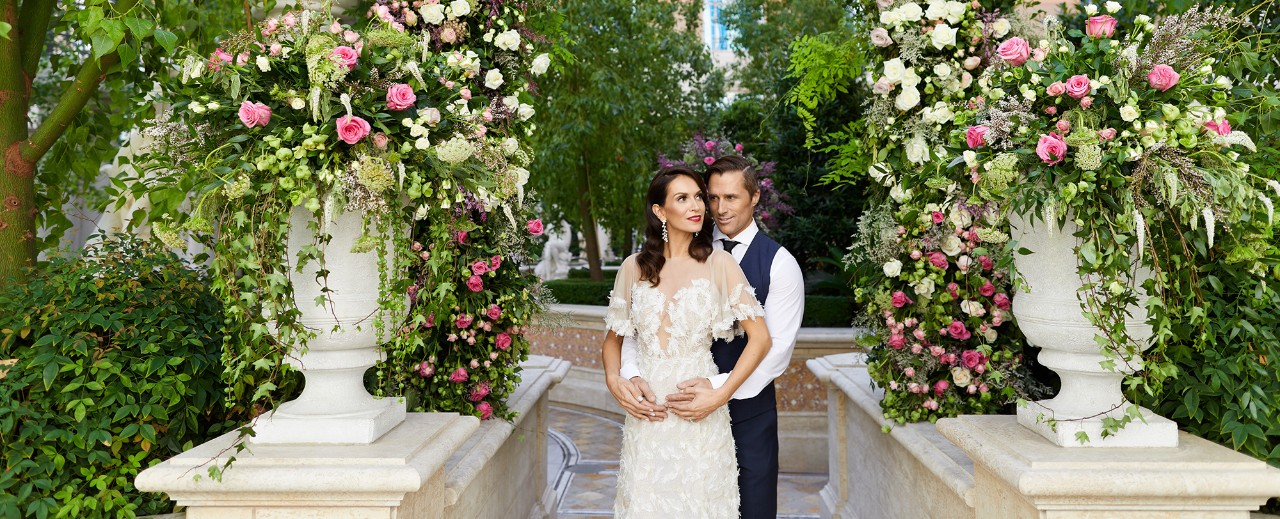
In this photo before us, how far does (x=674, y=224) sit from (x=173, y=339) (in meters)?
1.77

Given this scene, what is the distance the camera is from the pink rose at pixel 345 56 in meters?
2.09

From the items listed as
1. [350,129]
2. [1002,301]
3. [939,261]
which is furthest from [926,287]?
[350,129]

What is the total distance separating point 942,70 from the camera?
9.76 feet

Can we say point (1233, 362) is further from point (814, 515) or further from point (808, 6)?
point (808, 6)

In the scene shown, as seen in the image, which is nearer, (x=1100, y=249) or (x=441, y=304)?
(x=1100, y=249)

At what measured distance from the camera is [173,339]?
2.70 m

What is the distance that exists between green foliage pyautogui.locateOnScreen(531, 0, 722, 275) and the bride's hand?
6.84m

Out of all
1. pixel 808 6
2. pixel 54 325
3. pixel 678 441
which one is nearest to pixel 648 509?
pixel 678 441

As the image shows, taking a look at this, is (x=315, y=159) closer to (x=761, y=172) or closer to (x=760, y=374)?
(x=760, y=374)

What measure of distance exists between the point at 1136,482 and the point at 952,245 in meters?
1.13

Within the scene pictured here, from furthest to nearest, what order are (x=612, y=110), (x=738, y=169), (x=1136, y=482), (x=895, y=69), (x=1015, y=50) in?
(x=612, y=110), (x=738, y=169), (x=895, y=69), (x=1015, y=50), (x=1136, y=482)

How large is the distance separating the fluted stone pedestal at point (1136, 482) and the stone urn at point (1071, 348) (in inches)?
2.2

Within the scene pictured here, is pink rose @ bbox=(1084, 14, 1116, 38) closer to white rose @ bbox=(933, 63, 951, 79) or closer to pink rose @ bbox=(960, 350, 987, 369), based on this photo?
white rose @ bbox=(933, 63, 951, 79)

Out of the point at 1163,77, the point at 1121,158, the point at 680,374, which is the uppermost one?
the point at 1163,77
